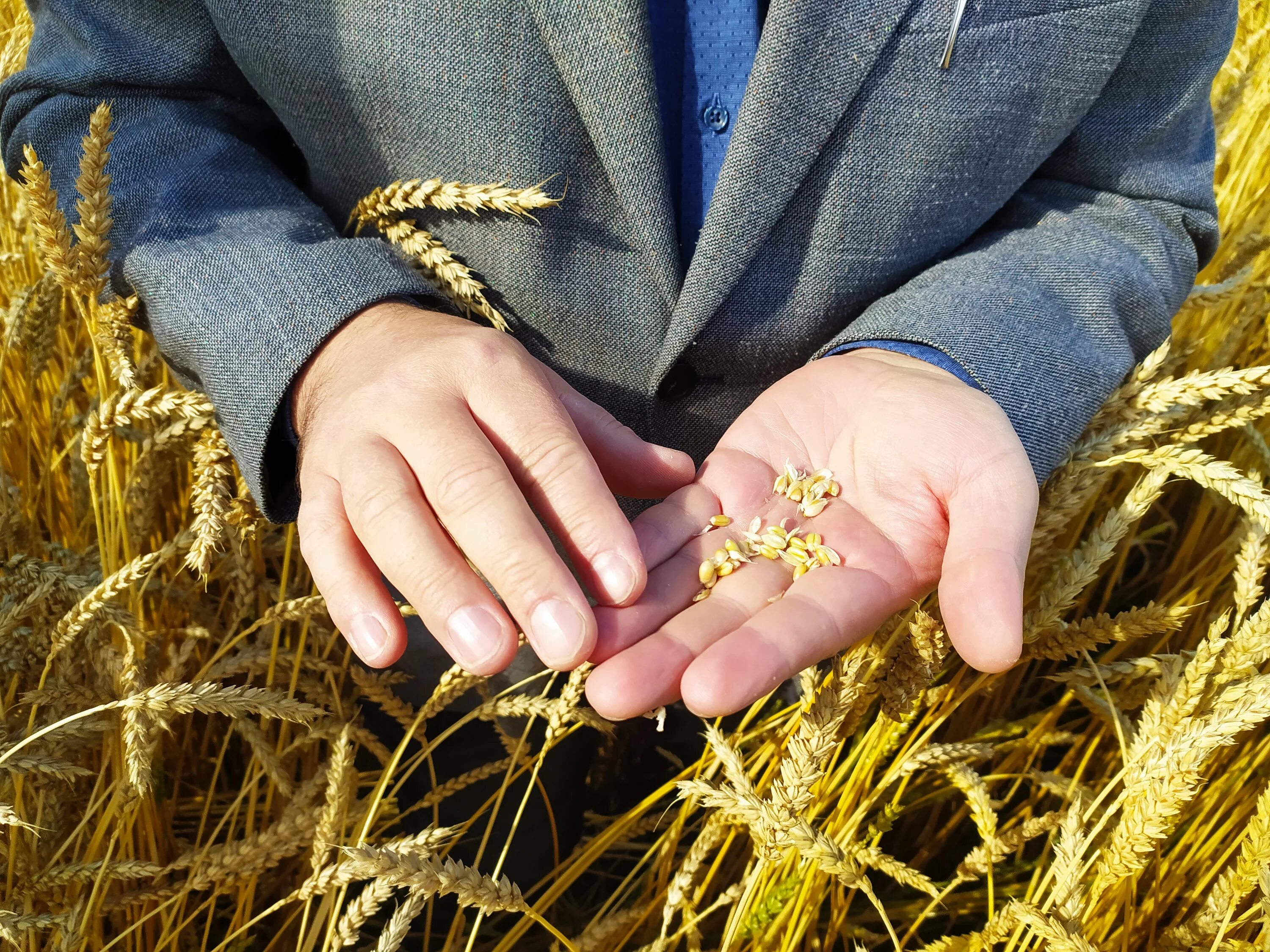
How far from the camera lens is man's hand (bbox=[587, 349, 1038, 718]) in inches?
32.1

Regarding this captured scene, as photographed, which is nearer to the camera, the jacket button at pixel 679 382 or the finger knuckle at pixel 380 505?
the finger knuckle at pixel 380 505

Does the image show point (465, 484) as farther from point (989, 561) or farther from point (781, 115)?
point (781, 115)

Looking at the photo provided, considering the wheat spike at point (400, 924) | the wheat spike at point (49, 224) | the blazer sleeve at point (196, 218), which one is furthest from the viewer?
the blazer sleeve at point (196, 218)

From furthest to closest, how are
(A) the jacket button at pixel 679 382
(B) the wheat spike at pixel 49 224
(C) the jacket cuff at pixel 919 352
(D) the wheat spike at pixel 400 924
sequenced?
(A) the jacket button at pixel 679 382, (C) the jacket cuff at pixel 919 352, (B) the wheat spike at pixel 49 224, (D) the wheat spike at pixel 400 924

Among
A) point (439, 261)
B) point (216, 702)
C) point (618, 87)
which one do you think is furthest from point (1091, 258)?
point (216, 702)

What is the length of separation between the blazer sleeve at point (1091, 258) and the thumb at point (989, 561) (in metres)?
0.26

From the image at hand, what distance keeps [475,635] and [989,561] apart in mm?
501

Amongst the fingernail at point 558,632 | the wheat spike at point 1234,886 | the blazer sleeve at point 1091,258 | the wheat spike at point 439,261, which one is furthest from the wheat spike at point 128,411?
the wheat spike at point 1234,886

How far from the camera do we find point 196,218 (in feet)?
3.83

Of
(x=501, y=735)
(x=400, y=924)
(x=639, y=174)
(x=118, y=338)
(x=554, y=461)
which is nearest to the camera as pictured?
(x=400, y=924)

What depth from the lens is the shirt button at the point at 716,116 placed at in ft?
3.89

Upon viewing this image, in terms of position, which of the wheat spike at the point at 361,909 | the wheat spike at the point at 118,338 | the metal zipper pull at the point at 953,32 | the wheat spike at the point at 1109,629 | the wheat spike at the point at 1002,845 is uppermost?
the metal zipper pull at the point at 953,32

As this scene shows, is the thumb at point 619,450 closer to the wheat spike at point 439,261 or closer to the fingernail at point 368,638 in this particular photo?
the wheat spike at point 439,261

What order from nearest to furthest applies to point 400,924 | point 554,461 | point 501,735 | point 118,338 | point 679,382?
point 400,924 < point 554,461 < point 118,338 < point 501,735 < point 679,382
